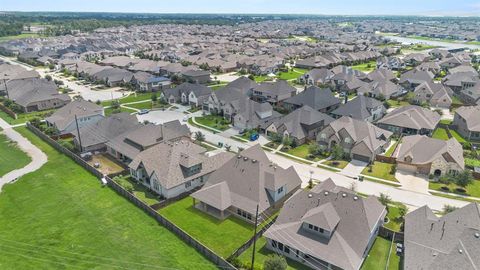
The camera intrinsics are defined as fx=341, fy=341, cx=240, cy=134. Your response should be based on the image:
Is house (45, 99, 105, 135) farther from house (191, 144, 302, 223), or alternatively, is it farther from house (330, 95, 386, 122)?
house (330, 95, 386, 122)

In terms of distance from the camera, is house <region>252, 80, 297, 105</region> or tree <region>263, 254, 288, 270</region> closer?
tree <region>263, 254, 288, 270</region>

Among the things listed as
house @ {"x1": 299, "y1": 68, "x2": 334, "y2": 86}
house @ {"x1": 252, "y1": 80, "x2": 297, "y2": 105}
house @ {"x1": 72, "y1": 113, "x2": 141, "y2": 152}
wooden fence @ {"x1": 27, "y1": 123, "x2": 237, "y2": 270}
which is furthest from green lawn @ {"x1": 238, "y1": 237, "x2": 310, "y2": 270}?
house @ {"x1": 299, "y1": 68, "x2": 334, "y2": 86}

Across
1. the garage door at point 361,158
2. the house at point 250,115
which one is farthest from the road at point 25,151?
the garage door at point 361,158

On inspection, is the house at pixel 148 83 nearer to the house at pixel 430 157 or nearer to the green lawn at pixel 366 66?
the house at pixel 430 157

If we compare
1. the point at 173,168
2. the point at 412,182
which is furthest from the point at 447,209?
the point at 173,168

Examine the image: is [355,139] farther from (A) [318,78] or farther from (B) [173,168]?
(A) [318,78]

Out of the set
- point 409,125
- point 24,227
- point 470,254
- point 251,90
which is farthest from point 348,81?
point 24,227
